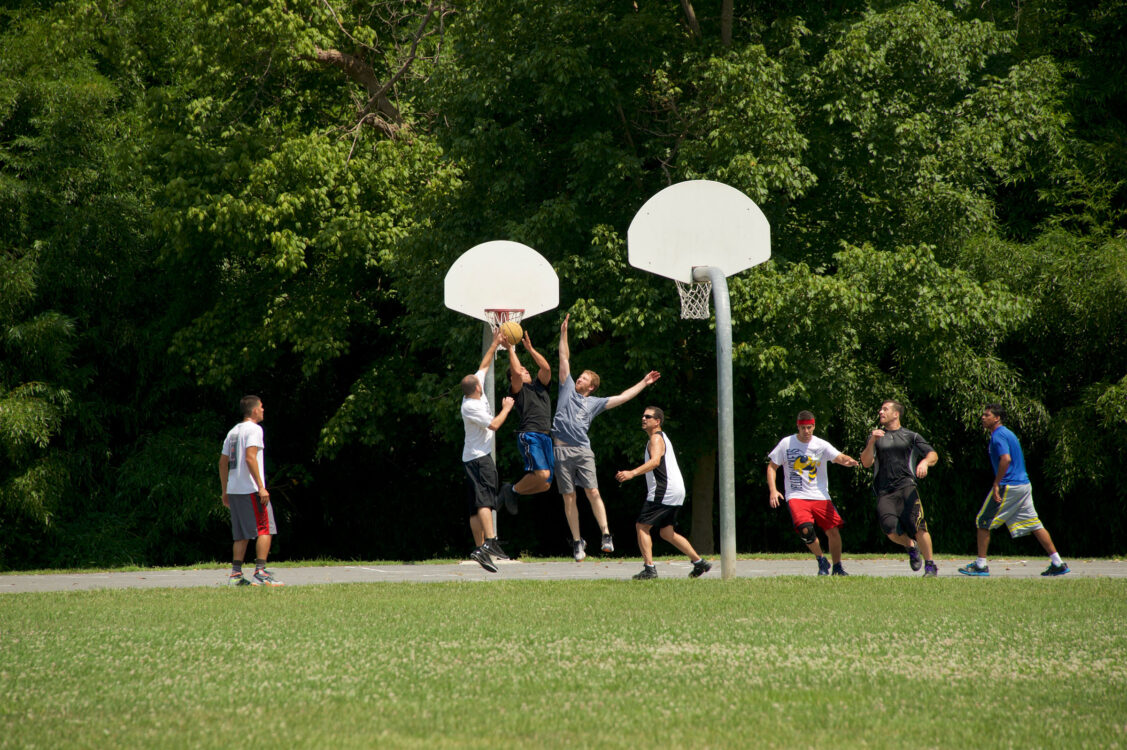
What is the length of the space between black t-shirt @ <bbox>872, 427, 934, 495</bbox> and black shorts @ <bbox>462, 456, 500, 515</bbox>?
3.89 m

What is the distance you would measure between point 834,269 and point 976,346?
2760 mm

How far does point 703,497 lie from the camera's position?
20984mm

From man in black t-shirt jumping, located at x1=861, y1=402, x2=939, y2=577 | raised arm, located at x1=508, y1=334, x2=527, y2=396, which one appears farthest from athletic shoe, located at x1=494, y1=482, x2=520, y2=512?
man in black t-shirt jumping, located at x1=861, y1=402, x2=939, y2=577

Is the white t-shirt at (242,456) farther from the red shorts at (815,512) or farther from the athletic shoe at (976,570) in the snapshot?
the athletic shoe at (976,570)

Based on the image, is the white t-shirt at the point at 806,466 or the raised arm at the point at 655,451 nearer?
the raised arm at the point at 655,451

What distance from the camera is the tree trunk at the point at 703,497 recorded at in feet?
68.3

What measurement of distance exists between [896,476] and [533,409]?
377cm

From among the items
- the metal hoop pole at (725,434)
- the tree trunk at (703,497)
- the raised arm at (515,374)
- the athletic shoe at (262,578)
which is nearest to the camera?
the metal hoop pole at (725,434)

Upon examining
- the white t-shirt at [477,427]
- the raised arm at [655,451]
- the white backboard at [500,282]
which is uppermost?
the white backboard at [500,282]

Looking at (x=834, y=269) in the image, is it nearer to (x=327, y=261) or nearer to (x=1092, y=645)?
(x=327, y=261)

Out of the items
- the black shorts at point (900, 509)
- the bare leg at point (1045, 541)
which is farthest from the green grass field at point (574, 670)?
the bare leg at point (1045, 541)

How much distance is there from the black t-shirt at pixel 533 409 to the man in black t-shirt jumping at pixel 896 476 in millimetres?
3285

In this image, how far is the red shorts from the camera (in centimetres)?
1194

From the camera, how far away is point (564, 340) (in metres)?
12.4
